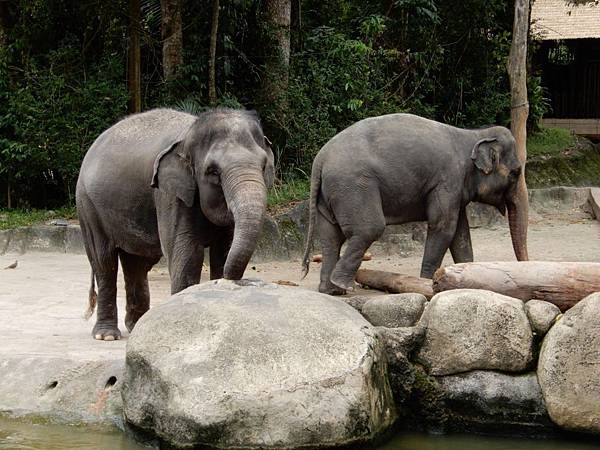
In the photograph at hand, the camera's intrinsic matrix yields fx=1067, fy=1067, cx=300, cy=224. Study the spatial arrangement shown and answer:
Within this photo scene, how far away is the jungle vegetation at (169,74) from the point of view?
46.3ft

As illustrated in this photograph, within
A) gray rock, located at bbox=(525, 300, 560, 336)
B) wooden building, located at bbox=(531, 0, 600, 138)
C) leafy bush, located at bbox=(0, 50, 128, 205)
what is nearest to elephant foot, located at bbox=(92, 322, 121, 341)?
gray rock, located at bbox=(525, 300, 560, 336)

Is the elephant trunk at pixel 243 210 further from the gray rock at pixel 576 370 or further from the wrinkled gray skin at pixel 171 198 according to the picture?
the gray rock at pixel 576 370

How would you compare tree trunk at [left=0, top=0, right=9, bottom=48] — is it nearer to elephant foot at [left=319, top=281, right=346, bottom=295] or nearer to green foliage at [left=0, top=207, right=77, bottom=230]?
green foliage at [left=0, top=207, right=77, bottom=230]

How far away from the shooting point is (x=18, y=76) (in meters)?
14.9

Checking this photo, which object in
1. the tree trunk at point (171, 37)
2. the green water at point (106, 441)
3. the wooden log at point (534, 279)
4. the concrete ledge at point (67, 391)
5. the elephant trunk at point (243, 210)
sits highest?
the tree trunk at point (171, 37)

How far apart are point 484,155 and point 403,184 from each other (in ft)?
2.69

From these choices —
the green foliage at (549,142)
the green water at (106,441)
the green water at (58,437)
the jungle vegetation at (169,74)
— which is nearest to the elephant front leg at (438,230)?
the green water at (106,441)

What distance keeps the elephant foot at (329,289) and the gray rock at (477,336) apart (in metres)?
3.33

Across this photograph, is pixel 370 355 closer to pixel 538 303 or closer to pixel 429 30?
pixel 538 303

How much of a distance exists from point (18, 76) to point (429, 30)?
6.69 meters

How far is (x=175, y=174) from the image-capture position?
21.3 ft

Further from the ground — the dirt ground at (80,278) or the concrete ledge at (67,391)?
the concrete ledge at (67,391)

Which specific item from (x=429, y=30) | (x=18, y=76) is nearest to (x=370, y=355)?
(x=18, y=76)

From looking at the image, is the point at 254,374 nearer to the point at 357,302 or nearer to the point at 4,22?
the point at 357,302
